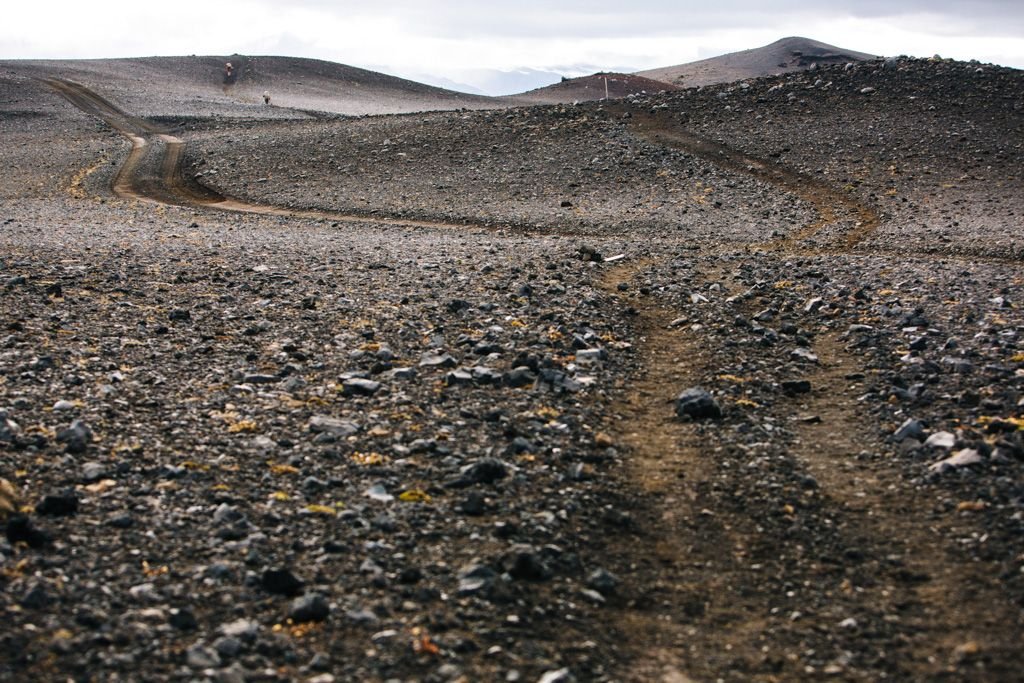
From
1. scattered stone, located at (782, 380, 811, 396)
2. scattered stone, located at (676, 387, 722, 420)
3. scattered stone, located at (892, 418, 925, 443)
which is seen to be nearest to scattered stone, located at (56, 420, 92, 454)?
scattered stone, located at (676, 387, 722, 420)

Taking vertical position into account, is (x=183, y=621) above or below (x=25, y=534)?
below

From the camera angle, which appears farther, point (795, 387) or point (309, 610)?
point (795, 387)

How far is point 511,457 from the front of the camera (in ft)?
24.4

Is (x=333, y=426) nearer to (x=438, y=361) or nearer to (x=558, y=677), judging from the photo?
(x=438, y=361)

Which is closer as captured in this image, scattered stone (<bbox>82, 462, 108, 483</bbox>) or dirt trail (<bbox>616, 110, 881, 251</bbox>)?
scattered stone (<bbox>82, 462, 108, 483</bbox>)

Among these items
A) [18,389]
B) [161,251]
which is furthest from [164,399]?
[161,251]

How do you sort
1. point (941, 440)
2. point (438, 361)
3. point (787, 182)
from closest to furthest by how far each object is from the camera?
1. point (941, 440)
2. point (438, 361)
3. point (787, 182)

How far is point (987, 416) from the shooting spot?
8.18 m

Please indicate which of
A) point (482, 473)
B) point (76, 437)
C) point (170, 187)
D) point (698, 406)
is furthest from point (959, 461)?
point (170, 187)

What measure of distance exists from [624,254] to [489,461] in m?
9.77

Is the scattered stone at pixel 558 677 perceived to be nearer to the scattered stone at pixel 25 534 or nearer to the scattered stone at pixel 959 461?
the scattered stone at pixel 25 534

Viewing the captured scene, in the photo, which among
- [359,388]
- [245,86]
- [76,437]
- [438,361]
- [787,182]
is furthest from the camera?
[245,86]

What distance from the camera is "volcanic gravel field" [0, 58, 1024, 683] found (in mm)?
5246

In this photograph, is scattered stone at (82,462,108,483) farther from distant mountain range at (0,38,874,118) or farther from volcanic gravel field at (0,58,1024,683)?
distant mountain range at (0,38,874,118)
